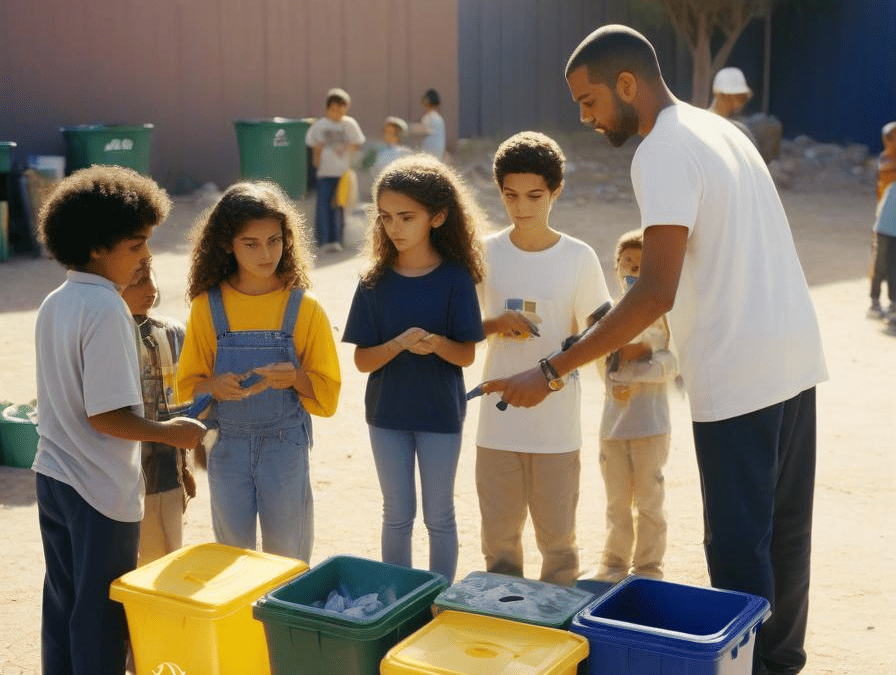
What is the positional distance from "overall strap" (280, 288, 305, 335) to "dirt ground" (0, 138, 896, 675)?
137 cm

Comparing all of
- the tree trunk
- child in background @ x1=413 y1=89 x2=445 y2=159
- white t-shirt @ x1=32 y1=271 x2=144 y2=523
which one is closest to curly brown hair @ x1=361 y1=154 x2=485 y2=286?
white t-shirt @ x1=32 y1=271 x2=144 y2=523

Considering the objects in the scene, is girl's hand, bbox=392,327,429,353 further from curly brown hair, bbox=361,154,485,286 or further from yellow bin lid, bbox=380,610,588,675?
yellow bin lid, bbox=380,610,588,675

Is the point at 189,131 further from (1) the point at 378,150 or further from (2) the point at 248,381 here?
(2) the point at 248,381

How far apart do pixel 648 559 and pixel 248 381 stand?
1654 mm

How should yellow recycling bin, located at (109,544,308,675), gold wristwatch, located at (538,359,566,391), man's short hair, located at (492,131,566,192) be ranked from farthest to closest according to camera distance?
man's short hair, located at (492,131,566,192) → gold wristwatch, located at (538,359,566,391) → yellow recycling bin, located at (109,544,308,675)

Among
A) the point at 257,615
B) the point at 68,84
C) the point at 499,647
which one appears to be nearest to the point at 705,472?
the point at 499,647

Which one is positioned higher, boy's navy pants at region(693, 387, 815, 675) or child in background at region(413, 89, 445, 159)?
child in background at region(413, 89, 445, 159)

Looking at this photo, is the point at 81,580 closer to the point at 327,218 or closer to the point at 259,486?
the point at 259,486

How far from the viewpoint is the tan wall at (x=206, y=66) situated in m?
14.2

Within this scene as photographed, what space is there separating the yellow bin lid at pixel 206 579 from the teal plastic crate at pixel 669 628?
0.85m

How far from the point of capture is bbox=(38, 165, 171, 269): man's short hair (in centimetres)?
323

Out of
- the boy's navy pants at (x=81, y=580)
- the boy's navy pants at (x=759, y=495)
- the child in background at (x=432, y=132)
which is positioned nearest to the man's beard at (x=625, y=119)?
the boy's navy pants at (x=759, y=495)

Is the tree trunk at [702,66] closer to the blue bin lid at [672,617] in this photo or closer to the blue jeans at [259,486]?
the blue jeans at [259,486]

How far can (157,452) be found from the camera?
3.90 meters
